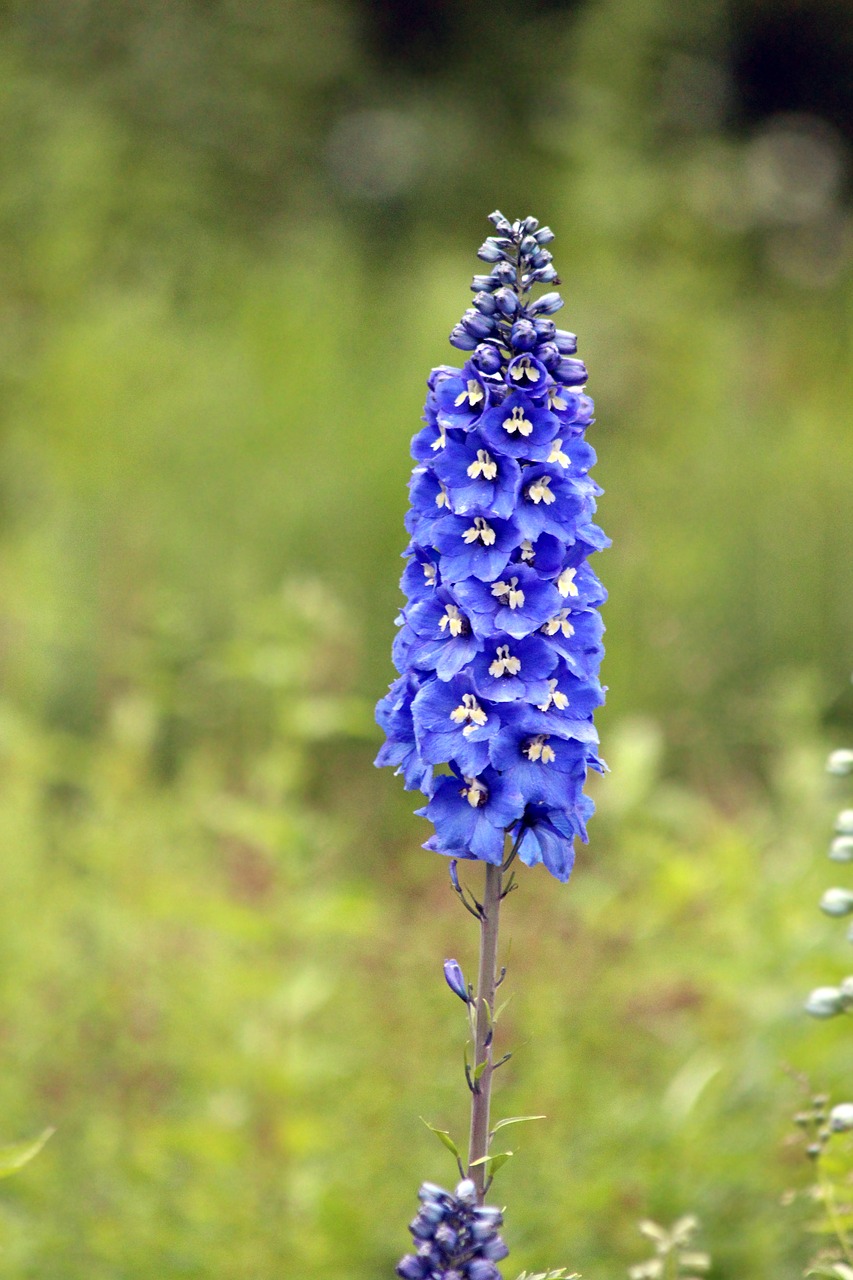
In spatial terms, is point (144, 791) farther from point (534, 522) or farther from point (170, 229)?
point (170, 229)

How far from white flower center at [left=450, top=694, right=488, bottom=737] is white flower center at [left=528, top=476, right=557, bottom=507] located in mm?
303

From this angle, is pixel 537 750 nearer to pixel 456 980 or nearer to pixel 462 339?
pixel 456 980

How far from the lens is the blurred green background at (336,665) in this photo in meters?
3.38

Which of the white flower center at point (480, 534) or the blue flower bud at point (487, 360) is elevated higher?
the blue flower bud at point (487, 360)

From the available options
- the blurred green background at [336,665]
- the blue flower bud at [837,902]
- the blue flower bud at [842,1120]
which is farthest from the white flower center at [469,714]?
the blurred green background at [336,665]

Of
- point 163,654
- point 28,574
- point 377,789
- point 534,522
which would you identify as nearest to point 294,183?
point 28,574

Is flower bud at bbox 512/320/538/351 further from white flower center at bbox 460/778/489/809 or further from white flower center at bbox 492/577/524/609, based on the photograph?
white flower center at bbox 460/778/489/809

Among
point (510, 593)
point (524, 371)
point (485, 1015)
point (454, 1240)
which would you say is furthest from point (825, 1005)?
point (524, 371)

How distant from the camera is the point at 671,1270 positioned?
7.72 ft

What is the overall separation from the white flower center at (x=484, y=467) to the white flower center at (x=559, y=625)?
0.73 ft

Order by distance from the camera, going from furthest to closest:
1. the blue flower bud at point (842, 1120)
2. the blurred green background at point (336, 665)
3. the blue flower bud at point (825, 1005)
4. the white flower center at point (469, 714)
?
the blurred green background at point (336, 665)
the blue flower bud at point (825, 1005)
the blue flower bud at point (842, 1120)
the white flower center at point (469, 714)

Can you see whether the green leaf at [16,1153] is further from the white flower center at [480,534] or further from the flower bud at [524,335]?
the flower bud at [524,335]

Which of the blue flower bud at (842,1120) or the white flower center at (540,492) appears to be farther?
the blue flower bud at (842,1120)

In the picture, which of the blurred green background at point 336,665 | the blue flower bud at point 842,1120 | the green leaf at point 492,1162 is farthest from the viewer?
the blurred green background at point 336,665
